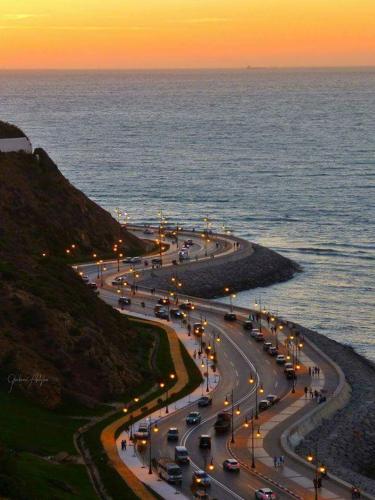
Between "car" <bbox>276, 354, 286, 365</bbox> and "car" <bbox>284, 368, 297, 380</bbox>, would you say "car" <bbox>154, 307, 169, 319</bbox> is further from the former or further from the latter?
"car" <bbox>284, 368, 297, 380</bbox>

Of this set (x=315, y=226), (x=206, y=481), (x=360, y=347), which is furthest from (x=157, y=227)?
(x=206, y=481)

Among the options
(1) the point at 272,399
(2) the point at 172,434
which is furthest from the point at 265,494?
(1) the point at 272,399

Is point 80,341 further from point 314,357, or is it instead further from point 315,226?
point 315,226

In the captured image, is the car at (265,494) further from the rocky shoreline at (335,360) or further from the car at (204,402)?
the car at (204,402)

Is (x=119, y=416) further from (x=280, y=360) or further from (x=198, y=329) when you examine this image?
(x=198, y=329)

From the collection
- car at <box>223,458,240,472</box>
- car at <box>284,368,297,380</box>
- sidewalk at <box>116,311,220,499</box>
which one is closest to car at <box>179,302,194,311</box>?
sidewalk at <box>116,311,220,499</box>
